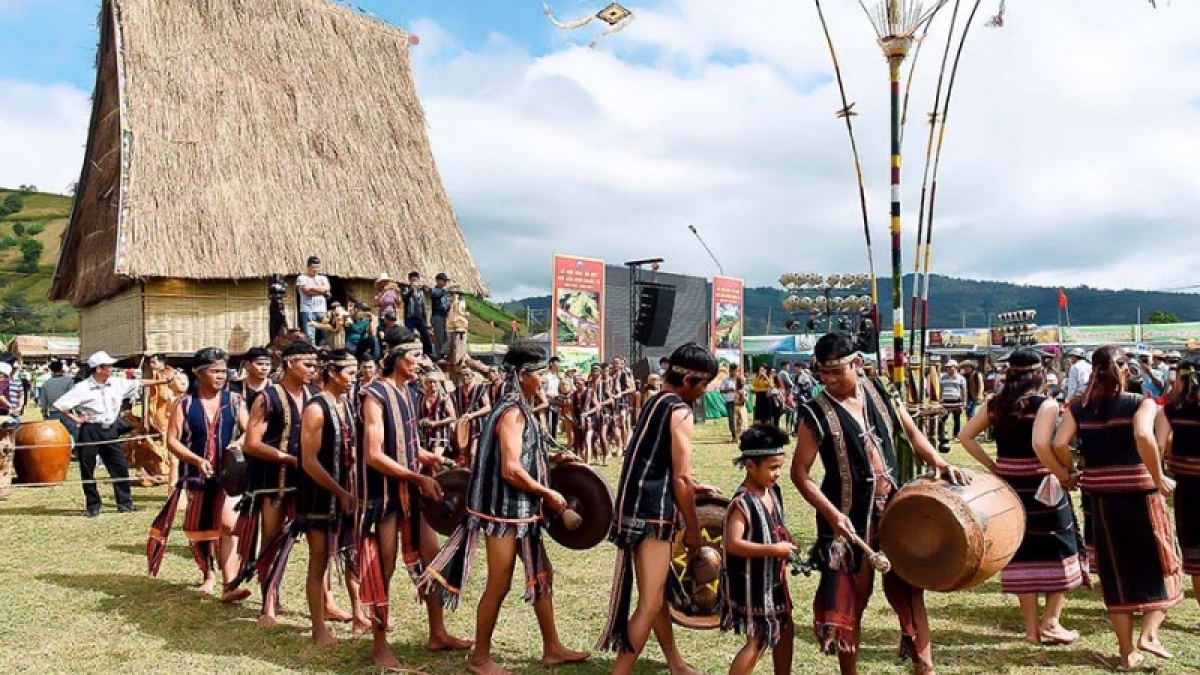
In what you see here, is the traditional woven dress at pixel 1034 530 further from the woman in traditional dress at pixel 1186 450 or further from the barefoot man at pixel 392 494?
the barefoot man at pixel 392 494

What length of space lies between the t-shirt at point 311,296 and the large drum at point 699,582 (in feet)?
39.1

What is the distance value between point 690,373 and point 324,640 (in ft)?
9.35

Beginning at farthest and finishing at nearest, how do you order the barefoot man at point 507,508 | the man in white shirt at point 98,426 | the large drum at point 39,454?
the large drum at point 39,454, the man in white shirt at point 98,426, the barefoot man at point 507,508

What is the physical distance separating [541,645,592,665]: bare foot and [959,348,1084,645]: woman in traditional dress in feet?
8.35

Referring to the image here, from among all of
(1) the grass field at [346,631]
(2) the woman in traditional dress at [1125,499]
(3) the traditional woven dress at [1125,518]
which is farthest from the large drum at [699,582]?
(3) the traditional woven dress at [1125,518]

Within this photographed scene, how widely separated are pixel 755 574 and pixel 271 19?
804 inches

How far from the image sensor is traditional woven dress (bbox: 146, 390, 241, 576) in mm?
7230

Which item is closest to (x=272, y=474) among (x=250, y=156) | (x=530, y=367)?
(x=530, y=367)

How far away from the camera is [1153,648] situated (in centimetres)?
521

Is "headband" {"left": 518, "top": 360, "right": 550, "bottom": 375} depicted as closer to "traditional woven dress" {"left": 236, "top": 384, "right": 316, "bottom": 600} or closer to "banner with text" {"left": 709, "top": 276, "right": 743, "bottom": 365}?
"traditional woven dress" {"left": 236, "top": 384, "right": 316, "bottom": 600}

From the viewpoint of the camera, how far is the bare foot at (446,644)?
559 cm

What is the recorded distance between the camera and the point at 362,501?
5484 mm

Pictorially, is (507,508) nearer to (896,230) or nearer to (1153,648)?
(1153,648)

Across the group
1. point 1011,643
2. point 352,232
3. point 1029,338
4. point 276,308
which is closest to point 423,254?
point 352,232
